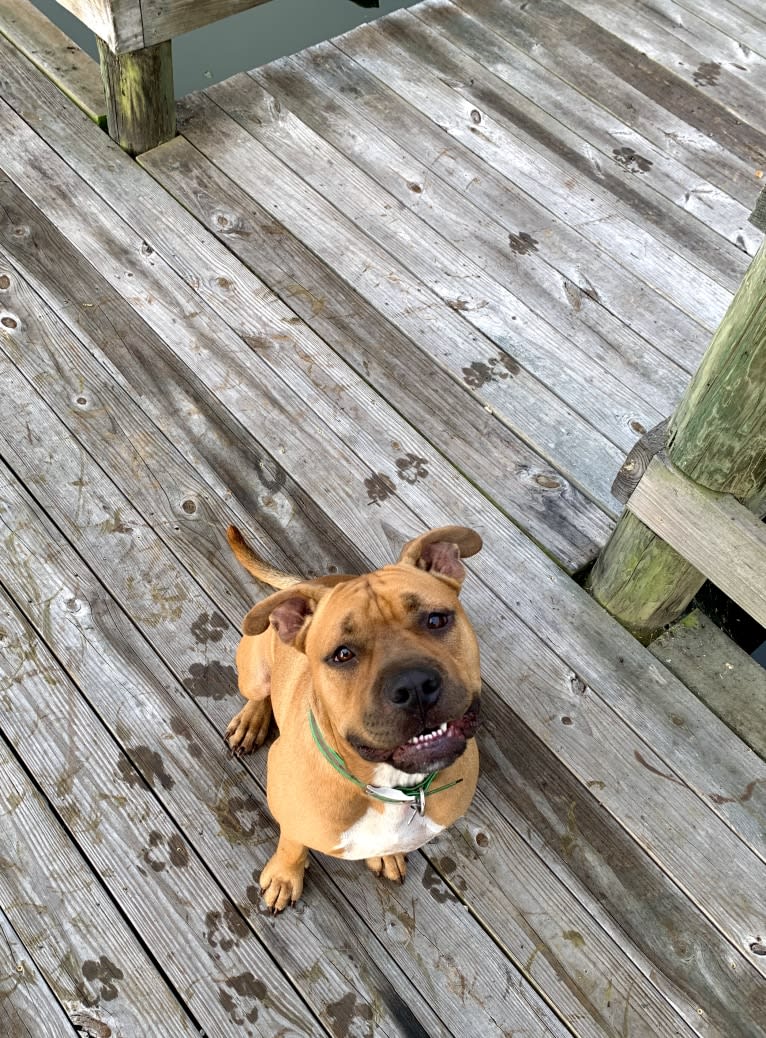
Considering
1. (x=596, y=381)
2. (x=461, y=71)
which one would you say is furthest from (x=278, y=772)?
(x=461, y=71)

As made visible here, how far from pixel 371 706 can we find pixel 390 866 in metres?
0.85

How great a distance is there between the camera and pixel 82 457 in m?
3.01

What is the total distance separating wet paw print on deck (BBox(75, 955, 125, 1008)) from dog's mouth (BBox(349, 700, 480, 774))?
1.03 m

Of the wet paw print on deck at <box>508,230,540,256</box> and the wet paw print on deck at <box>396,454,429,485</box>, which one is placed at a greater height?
the wet paw print on deck at <box>508,230,540,256</box>

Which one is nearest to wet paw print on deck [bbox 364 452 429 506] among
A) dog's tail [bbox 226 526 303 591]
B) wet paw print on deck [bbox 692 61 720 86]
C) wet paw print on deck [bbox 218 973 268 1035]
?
dog's tail [bbox 226 526 303 591]

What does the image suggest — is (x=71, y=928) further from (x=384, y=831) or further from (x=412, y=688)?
(x=412, y=688)

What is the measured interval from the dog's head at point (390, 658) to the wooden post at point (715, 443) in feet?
2.42

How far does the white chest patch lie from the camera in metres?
1.97

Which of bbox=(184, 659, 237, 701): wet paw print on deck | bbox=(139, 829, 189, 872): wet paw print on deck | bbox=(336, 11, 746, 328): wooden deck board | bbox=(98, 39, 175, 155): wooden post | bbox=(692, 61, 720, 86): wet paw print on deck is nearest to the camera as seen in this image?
bbox=(139, 829, 189, 872): wet paw print on deck

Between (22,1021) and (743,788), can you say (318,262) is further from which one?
(22,1021)

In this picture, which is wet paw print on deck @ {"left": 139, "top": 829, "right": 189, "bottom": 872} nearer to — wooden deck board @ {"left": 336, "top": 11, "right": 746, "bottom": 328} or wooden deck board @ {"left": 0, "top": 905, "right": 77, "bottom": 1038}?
wooden deck board @ {"left": 0, "top": 905, "right": 77, "bottom": 1038}

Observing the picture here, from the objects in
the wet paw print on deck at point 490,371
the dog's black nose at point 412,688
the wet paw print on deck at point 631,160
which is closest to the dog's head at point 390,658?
the dog's black nose at point 412,688

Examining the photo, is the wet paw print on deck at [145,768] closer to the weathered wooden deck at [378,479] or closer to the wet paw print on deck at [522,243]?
the weathered wooden deck at [378,479]

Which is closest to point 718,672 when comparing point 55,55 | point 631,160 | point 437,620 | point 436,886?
point 436,886
